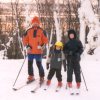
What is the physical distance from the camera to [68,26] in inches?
1670

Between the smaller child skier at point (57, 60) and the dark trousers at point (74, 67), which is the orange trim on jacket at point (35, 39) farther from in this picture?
the dark trousers at point (74, 67)

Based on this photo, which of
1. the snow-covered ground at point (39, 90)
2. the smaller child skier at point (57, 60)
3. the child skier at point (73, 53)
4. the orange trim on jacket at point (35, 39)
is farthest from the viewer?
the orange trim on jacket at point (35, 39)

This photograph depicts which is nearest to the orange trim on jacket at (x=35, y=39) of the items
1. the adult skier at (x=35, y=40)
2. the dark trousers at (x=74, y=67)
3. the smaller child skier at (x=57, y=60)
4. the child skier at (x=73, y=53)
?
the adult skier at (x=35, y=40)

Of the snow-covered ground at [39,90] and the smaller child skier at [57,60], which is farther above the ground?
the smaller child skier at [57,60]

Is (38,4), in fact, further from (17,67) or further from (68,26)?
(17,67)

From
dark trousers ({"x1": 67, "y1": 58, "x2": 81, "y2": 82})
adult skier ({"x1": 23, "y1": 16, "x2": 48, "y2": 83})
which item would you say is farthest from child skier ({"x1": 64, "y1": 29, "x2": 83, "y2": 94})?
adult skier ({"x1": 23, "y1": 16, "x2": 48, "y2": 83})

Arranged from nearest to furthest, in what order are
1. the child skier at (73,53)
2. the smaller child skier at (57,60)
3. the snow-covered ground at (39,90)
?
1. the snow-covered ground at (39,90)
2. the child skier at (73,53)
3. the smaller child skier at (57,60)

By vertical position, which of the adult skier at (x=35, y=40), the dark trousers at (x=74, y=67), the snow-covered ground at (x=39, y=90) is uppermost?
the adult skier at (x=35, y=40)

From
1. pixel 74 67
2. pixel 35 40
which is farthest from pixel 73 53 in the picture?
pixel 35 40

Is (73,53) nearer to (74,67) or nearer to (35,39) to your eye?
(74,67)

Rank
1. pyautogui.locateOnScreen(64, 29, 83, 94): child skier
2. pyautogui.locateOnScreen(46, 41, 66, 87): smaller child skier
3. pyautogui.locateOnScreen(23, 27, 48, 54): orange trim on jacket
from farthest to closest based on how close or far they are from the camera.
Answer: pyautogui.locateOnScreen(23, 27, 48, 54): orange trim on jacket
pyautogui.locateOnScreen(46, 41, 66, 87): smaller child skier
pyautogui.locateOnScreen(64, 29, 83, 94): child skier

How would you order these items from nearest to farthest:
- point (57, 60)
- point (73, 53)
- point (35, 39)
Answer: point (73, 53) < point (57, 60) < point (35, 39)

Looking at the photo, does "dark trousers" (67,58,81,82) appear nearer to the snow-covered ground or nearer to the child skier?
the child skier

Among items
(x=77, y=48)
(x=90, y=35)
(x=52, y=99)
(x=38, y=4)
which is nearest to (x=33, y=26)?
(x=77, y=48)
